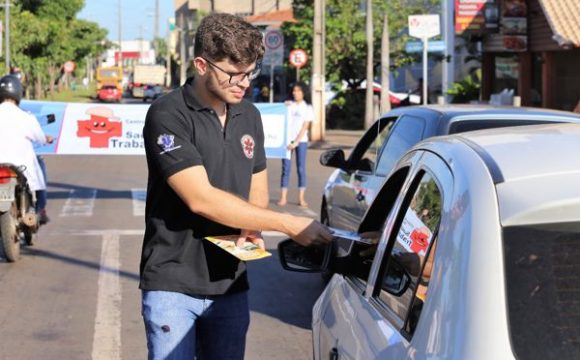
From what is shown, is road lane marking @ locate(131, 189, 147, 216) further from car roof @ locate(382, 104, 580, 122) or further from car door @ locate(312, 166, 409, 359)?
car door @ locate(312, 166, 409, 359)

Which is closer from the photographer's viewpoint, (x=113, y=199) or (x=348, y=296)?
(x=348, y=296)

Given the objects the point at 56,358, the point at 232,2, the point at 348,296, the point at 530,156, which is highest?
the point at 232,2

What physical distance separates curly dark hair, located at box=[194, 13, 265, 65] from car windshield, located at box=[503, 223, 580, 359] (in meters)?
1.63

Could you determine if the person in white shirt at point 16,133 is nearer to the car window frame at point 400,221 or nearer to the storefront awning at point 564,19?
the car window frame at point 400,221

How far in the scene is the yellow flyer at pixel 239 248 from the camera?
3631mm

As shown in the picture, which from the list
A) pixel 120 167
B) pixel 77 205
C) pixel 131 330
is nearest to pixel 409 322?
pixel 131 330

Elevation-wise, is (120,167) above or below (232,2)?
below

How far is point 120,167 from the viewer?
893 inches

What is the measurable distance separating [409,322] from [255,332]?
4.85 meters

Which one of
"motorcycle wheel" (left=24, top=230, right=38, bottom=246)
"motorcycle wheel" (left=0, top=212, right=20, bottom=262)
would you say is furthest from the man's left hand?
"motorcycle wheel" (left=24, top=230, right=38, bottom=246)

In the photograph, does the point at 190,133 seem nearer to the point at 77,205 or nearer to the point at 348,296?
the point at 348,296

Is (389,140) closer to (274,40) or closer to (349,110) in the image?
(274,40)

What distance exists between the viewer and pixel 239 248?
3727 mm

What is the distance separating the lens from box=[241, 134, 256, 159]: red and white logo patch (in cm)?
403
